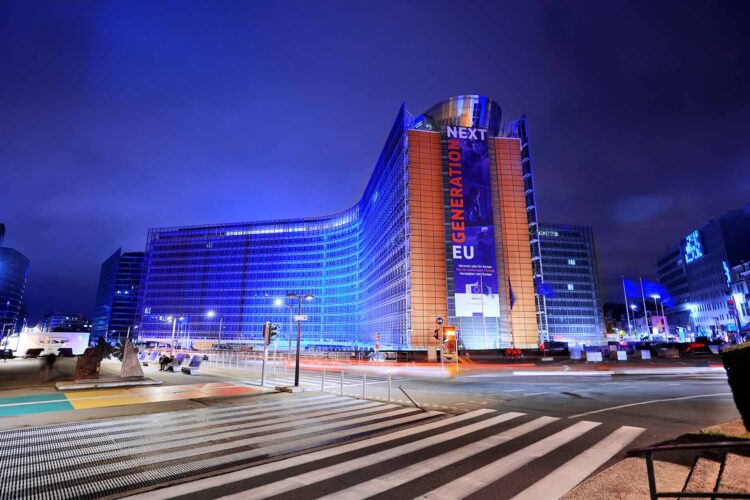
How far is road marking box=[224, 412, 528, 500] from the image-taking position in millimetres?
6086

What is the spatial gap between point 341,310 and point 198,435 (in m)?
118

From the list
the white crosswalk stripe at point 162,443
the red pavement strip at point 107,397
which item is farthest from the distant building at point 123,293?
the white crosswalk stripe at point 162,443

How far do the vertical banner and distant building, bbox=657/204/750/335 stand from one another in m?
81.5

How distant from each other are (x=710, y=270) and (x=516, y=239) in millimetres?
96935

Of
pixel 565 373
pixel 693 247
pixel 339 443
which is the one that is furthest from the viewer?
pixel 693 247

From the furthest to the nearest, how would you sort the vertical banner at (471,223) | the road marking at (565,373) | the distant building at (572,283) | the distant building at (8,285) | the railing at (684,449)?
the distant building at (8,285), the distant building at (572,283), the vertical banner at (471,223), the road marking at (565,373), the railing at (684,449)

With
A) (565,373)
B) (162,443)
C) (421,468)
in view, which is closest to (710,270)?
(565,373)

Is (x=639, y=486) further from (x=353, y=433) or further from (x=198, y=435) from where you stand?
(x=198, y=435)

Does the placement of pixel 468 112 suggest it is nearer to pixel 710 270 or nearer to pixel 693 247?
pixel 710 270

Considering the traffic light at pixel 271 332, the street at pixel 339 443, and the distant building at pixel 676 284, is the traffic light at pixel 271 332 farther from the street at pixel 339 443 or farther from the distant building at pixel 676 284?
the distant building at pixel 676 284

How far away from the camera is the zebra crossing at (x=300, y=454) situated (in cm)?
629

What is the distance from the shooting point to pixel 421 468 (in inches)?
284

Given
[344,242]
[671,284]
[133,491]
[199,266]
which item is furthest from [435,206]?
[671,284]

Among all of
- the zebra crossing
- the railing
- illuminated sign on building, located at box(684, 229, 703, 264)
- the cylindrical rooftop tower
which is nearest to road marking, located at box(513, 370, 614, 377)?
the zebra crossing
